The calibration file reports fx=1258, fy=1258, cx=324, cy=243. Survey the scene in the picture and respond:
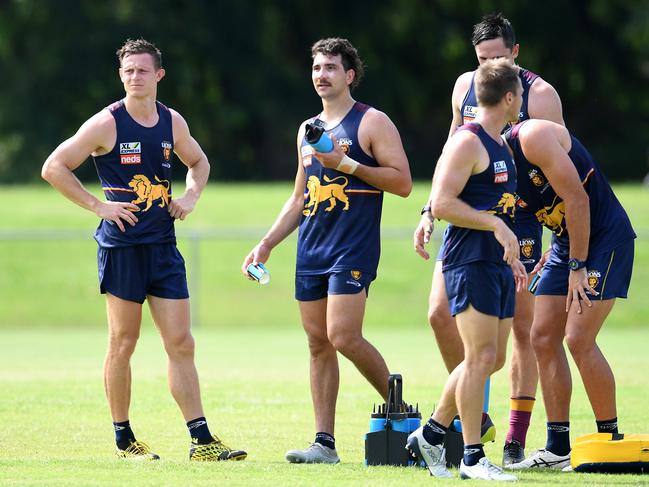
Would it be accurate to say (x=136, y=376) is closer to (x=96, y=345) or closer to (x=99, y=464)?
(x=96, y=345)

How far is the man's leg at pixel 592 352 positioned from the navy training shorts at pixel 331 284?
1292 millimetres

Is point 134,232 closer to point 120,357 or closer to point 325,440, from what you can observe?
point 120,357

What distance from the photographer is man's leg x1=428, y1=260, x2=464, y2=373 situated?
7.74m

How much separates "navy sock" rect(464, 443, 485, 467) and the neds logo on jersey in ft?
9.16

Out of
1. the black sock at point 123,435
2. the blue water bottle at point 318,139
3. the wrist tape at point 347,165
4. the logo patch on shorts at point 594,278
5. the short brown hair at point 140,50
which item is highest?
the short brown hair at point 140,50

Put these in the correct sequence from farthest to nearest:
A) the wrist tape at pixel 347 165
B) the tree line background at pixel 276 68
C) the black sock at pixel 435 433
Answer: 1. the tree line background at pixel 276 68
2. the wrist tape at pixel 347 165
3. the black sock at pixel 435 433

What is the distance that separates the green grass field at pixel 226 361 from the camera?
24.2 feet

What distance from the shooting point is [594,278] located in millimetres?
7516

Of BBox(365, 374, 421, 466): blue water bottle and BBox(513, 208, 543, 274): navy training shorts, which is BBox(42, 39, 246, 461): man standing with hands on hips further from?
BBox(513, 208, 543, 274): navy training shorts

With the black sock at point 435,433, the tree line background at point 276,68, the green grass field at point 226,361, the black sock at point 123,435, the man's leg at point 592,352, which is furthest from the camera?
the tree line background at point 276,68

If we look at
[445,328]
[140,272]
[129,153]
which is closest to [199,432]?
[140,272]

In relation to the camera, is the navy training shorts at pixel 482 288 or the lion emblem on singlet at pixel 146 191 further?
the lion emblem on singlet at pixel 146 191

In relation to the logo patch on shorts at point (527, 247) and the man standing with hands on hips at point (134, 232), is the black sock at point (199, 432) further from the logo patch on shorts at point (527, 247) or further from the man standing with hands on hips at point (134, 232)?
the logo patch on shorts at point (527, 247)

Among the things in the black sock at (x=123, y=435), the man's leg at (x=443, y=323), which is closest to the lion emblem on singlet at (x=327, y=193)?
the man's leg at (x=443, y=323)
